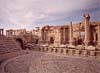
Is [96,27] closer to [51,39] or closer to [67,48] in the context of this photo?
[67,48]

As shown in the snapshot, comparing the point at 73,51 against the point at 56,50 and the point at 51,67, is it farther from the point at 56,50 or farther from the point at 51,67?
the point at 51,67

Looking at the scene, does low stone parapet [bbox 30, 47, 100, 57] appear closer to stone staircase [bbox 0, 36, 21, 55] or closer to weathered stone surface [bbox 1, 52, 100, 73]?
weathered stone surface [bbox 1, 52, 100, 73]

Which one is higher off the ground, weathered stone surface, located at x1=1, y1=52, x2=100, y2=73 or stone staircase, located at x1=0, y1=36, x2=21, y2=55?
stone staircase, located at x1=0, y1=36, x2=21, y2=55

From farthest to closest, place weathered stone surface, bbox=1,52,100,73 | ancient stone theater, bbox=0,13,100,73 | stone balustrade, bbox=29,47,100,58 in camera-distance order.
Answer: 1. stone balustrade, bbox=29,47,100,58
2. ancient stone theater, bbox=0,13,100,73
3. weathered stone surface, bbox=1,52,100,73

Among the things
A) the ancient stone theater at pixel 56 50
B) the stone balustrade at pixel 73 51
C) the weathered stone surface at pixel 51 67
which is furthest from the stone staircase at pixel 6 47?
the stone balustrade at pixel 73 51

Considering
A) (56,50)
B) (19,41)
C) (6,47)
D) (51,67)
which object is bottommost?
(51,67)

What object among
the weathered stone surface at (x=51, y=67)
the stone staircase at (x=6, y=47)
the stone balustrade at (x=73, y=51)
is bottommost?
the weathered stone surface at (x=51, y=67)

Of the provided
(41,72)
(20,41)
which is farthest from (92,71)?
(20,41)

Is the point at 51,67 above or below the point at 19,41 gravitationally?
below

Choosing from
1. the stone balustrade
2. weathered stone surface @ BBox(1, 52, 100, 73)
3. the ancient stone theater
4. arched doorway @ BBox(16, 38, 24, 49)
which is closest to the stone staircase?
the ancient stone theater

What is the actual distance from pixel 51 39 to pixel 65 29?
14.7ft

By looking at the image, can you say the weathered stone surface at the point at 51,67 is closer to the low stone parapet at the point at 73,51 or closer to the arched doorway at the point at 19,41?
the low stone parapet at the point at 73,51

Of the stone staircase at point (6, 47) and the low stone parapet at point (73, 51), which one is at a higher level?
the stone staircase at point (6, 47)

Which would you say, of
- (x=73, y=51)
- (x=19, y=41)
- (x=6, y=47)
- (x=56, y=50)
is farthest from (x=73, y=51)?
(x=19, y=41)
